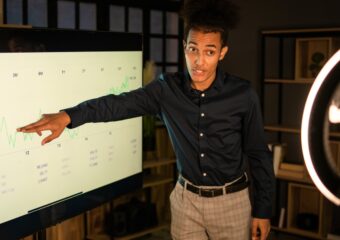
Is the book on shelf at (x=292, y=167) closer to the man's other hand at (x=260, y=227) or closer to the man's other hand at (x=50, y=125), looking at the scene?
the man's other hand at (x=260, y=227)

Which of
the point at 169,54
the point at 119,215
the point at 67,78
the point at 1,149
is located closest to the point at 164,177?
the point at 119,215

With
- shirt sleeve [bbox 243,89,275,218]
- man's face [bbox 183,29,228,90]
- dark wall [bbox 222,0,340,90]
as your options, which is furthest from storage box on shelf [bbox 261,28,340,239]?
man's face [bbox 183,29,228,90]

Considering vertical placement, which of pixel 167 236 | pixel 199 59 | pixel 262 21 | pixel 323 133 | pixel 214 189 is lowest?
pixel 167 236

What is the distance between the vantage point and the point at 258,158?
197 cm

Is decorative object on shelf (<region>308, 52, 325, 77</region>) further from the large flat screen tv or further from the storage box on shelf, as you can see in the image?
the large flat screen tv

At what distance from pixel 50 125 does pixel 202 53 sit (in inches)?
24.7

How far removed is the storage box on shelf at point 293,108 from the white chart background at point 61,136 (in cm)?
147

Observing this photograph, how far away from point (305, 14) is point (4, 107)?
9.04 feet

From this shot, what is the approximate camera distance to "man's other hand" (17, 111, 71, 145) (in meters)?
1.48

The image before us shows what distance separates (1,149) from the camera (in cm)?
196

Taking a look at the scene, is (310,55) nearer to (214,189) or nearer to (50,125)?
(214,189)

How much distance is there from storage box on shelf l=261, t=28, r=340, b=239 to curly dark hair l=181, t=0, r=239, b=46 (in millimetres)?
1861

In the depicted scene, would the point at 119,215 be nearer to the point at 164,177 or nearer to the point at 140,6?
the point at 164,177

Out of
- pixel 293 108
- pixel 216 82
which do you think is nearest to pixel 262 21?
pixel 293 108
